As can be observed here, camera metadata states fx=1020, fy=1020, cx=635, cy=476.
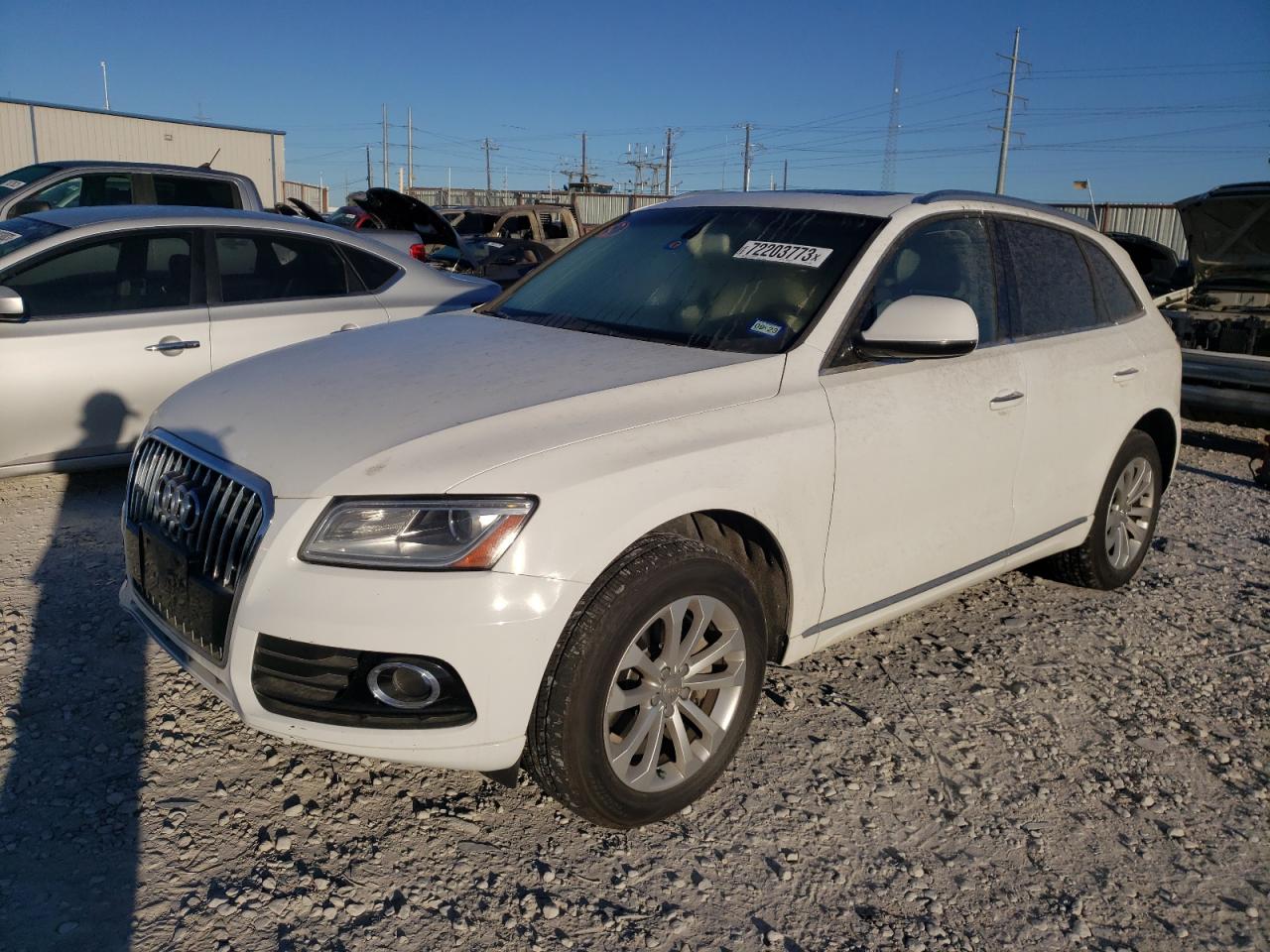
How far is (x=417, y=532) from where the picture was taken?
2.44 metres

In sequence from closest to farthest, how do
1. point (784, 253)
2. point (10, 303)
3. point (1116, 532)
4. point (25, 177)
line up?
point (784, 253) < point (1116, 532) < point (10, 303) < point (25, 177)

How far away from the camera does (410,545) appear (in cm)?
243

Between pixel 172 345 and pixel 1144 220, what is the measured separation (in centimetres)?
2581

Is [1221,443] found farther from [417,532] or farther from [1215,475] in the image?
[417,532]

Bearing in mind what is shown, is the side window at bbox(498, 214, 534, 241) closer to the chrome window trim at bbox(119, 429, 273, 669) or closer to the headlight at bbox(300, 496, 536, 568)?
the chrome window trim at bbox(119, 429, 273, 669)

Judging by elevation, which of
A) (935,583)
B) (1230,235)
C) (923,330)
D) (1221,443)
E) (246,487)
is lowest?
(1221,443)

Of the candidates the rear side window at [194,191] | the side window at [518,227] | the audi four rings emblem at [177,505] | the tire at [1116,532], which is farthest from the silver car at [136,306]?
the side window at [518,227]

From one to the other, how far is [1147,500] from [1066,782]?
2.16 metres

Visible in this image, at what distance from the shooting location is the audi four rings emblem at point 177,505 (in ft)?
8.95

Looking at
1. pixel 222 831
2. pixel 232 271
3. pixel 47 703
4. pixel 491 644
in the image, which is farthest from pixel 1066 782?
pixel 232 271

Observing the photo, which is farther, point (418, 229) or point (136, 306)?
point (418, 229)

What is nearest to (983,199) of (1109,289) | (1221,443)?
(1109,289)

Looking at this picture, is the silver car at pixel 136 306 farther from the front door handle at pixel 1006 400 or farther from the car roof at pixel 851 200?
the front door handle at pixel 1006 400

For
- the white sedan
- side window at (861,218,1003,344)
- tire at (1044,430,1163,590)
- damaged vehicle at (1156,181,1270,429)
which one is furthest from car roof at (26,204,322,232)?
damaged vehicle at (1156,181,1270,429)
